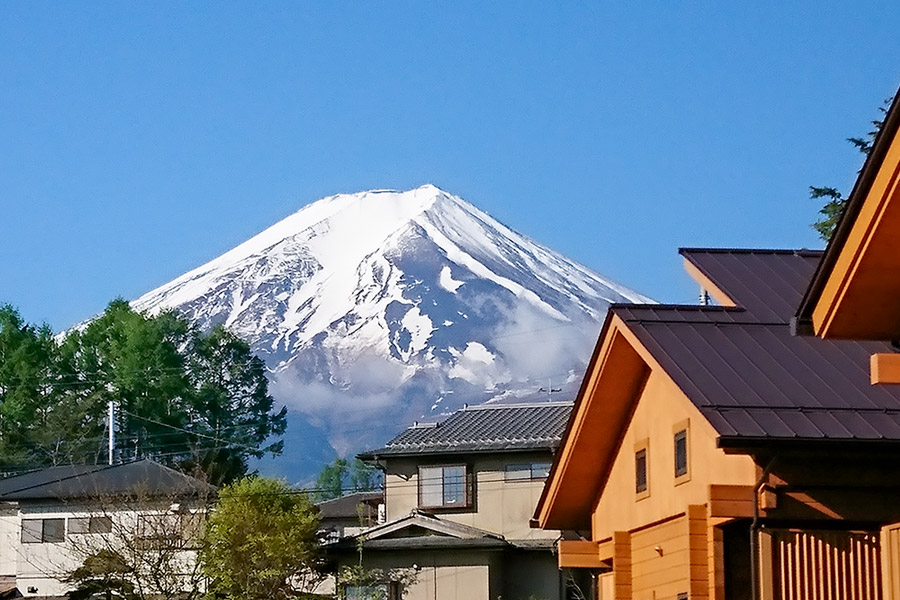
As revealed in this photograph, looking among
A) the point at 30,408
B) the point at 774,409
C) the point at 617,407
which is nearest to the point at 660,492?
the point at 617,407

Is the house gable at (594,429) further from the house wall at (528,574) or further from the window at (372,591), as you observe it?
the house wall at (528,574)

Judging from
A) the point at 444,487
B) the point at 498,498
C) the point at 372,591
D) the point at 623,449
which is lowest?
the point at 372,591

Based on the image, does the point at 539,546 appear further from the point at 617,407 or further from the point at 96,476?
the point at 617,407

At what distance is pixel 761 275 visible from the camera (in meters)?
16.9

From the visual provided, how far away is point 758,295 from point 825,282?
24.6ft

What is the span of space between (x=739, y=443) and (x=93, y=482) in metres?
40.4

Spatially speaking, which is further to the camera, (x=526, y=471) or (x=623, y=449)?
(x=526, y=471)

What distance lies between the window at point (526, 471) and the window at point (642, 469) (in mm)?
24104

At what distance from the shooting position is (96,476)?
52.1 meters

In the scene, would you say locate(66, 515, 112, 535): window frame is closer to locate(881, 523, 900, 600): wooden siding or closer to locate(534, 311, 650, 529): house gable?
locate(534, 311, 650, 529): house gable

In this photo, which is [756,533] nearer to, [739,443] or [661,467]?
[739,443]

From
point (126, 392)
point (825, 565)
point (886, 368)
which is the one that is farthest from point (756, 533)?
point (126, 392)

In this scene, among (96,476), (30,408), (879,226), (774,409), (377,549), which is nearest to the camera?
(879,226)

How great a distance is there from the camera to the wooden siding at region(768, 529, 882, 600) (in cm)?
1278
